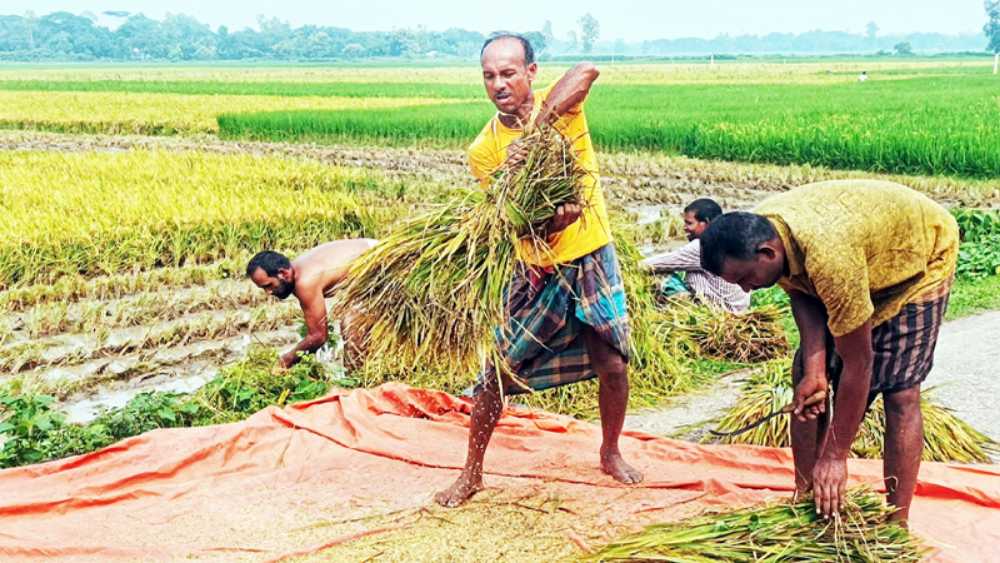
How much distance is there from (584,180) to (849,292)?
1021 mm

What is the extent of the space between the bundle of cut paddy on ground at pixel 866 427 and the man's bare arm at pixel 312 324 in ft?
6.55

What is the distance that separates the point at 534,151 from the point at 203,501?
1.66m

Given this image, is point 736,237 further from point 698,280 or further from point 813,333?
point 698,280

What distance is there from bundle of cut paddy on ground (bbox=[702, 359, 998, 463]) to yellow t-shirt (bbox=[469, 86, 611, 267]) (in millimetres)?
1004

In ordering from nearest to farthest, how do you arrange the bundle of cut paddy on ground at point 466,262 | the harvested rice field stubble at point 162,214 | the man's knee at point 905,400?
the man's knee at point 905,400
the bundle of cut paddy on ground at point 466,262
the harvested rice field stubble at point 162,214

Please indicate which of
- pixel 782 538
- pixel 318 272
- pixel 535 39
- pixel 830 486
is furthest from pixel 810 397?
pixel 535 39

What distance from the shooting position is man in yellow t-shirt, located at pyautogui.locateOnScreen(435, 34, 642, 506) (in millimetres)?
3367

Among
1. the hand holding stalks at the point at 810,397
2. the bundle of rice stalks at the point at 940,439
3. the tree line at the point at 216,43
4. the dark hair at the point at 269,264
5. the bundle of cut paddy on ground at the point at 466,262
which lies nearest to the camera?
the hand holding stalks at the point at 810,397

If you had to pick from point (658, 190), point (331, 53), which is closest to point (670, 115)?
point (658, 190)

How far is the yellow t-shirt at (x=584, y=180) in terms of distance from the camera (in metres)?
3.39

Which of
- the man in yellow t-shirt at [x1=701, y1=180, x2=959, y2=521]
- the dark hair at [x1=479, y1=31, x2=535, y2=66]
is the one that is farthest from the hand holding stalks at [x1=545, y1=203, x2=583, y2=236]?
the man in yellow t-shirt at [x1=701, y1=180, x2=959, y2=521]

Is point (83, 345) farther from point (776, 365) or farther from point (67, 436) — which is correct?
point (776, 365)

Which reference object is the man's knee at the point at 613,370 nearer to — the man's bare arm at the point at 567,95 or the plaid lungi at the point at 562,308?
the plaid lungi at the point at 562,308

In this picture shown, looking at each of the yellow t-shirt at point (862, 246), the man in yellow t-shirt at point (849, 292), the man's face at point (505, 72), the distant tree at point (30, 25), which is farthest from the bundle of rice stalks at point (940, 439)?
the distant tree at point (30, 25)
